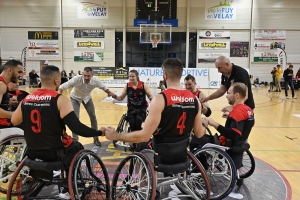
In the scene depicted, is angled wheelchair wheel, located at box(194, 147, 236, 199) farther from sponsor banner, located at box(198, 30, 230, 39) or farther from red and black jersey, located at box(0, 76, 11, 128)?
sponsor banner, located at box(198, 30, 230, 39)

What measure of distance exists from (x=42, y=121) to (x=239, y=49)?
1824 cm

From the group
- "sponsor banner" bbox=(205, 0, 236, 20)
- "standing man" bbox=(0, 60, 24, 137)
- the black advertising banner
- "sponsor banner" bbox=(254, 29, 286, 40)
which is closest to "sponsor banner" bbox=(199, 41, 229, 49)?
"sponsor banner" bbox=(205, 0, 236, 20)

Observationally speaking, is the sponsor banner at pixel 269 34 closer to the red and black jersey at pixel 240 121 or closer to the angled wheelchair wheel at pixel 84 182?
the red and black jersey at pixel 240 121

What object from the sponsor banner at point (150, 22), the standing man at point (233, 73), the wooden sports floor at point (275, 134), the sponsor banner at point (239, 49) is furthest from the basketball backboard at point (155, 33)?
the standing man at point (233, 73)

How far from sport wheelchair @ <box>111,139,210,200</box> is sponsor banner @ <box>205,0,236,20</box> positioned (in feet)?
57.6

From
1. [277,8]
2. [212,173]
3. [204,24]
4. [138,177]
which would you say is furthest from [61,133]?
[277,8]

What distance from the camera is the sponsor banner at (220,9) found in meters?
18.5

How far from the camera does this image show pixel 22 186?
3.04m

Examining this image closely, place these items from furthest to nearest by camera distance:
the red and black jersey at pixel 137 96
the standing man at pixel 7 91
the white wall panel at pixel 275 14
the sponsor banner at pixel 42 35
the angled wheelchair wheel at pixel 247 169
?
the sponsor banner at pixel 42 35 < the white wall panel at pixel 275 14 < the red and black jersey at pixel 137 96 < the angled wheelchair wheel at pixel 247 169 < the standing man at pixel 7 91

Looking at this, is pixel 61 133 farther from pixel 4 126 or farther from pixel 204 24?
pixel 204 24

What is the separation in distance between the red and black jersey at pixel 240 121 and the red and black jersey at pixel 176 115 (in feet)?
2.55

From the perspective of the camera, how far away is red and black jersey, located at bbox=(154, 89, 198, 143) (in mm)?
2232

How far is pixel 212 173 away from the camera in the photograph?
9.73ft

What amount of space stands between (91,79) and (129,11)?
14.9m
